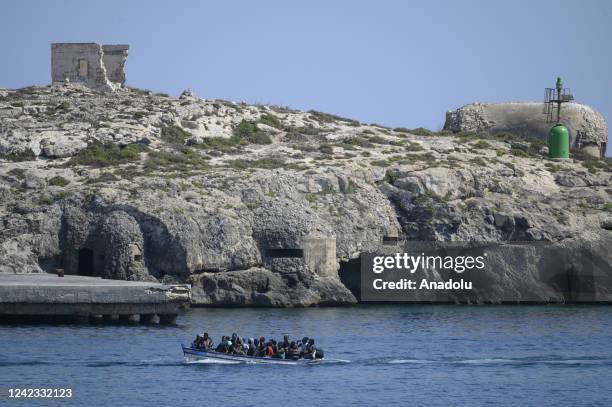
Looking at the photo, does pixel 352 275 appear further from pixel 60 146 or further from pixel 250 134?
pixel 60 146

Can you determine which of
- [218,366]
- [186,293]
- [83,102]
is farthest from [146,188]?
[218,366]

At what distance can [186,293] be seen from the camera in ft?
274

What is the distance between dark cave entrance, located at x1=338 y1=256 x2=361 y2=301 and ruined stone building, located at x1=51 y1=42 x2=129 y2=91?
104ft

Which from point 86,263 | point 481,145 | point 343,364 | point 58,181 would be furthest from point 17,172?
point 481,145

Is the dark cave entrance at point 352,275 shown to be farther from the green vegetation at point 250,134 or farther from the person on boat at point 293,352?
the person on boat at point 293,352

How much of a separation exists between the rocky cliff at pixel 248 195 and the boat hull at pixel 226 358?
2342 centimetres

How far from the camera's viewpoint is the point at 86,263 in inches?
3718

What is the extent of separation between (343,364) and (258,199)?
29.9 meters

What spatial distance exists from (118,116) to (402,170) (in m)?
22.7

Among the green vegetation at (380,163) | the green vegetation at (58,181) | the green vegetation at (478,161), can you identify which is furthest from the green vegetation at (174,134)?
the green vegetation at (478,161)

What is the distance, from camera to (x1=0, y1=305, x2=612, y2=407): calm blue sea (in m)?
60.9

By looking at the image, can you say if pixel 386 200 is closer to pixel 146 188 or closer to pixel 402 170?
pixel 402 170

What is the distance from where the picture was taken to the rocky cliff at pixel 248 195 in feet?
304

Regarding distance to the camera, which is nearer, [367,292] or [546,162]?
[367,292]
